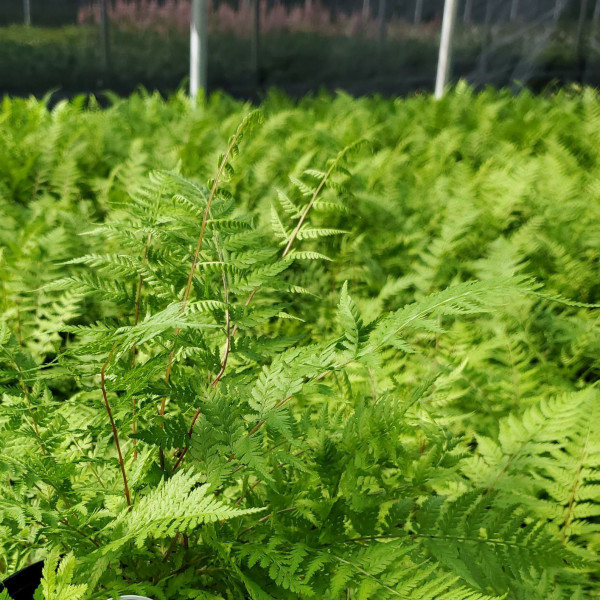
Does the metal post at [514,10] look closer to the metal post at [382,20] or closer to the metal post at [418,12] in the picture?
the metal post at [418,12]

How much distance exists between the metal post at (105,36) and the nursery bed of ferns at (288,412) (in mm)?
3257

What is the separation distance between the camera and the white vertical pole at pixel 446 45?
5.81 meters

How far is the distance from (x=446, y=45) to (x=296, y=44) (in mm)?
1360

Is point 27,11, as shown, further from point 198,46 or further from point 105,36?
point 198,46

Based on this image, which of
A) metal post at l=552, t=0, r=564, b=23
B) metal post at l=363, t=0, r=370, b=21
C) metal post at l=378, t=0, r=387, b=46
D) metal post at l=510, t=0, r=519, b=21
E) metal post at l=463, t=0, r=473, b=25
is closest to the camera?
metal post at l=363, t=0, r=370, b=21

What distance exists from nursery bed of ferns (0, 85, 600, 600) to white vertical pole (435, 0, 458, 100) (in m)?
4.13

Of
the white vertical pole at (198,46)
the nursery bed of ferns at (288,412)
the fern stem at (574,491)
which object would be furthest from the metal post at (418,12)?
the fern stem at (574,491)

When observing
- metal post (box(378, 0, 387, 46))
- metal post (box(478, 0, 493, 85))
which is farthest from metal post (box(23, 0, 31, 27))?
metal post (box(478, 0, 493, 85))

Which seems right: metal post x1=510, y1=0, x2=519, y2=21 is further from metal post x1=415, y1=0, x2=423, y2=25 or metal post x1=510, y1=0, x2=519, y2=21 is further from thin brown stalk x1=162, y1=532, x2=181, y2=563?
thin brown stalk x1=162, y1=532, x2=181, y2=563

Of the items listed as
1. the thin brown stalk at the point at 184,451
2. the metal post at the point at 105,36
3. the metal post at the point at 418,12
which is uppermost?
the metal post at the point at 418,12

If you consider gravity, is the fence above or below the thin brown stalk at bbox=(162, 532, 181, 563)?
above

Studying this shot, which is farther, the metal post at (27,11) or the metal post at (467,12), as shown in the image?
the metal post at (467,12)

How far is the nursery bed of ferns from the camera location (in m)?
0.83

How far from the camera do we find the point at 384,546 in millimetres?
841
